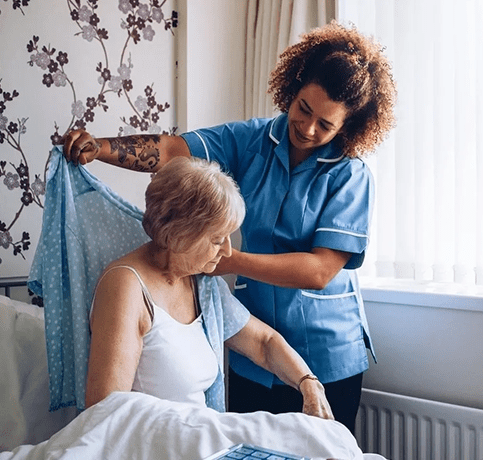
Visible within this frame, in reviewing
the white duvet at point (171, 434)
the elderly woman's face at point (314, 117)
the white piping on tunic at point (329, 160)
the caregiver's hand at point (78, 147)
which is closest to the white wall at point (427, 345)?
the white piping on tunic at point (329, 160)

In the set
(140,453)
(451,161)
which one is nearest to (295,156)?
(451,161)

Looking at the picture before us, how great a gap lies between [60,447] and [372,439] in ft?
4.79

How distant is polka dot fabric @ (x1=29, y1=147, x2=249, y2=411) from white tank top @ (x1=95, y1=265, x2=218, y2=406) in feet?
→ 0.31

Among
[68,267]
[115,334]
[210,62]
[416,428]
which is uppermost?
[210,62]

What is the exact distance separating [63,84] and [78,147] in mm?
870

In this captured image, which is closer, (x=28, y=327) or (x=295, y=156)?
(x=28, y=327)

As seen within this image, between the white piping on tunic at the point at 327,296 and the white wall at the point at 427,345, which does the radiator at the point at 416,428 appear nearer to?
the white wall at the point at 427,345

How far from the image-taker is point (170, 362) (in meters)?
1.39

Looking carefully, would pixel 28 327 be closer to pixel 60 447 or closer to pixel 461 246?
pixel 60 447

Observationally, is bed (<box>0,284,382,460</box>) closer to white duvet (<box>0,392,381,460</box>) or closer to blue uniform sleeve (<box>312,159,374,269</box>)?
white duvet (<box>0,392,381,460</box>)

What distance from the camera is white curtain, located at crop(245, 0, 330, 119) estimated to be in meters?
2.47

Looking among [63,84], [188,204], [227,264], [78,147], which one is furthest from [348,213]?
[63,84]

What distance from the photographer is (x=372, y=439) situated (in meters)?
2.21

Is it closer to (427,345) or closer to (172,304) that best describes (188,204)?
(172,304)
